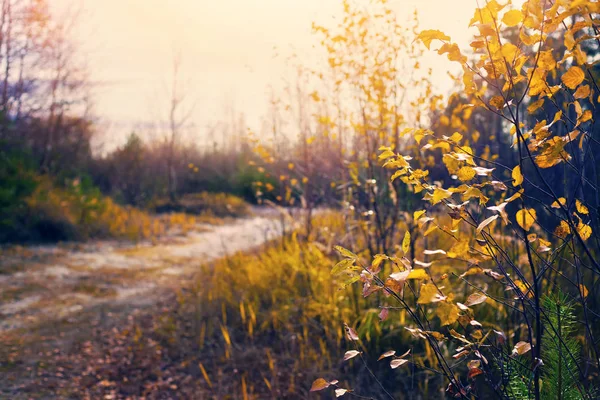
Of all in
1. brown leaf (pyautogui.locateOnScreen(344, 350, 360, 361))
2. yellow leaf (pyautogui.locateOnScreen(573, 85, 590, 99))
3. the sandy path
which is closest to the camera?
yellow leaf (pyautogui.locateOnScreen(573, 85, 590, 99))

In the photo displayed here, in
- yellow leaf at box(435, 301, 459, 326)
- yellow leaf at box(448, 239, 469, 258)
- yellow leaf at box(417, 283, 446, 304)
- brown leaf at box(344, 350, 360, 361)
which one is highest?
yellow leaf at box(448, 239, 469, 258)

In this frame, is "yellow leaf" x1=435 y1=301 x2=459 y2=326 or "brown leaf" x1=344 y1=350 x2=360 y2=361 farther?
"brown leaf" x1=344 y1=350 x2=360 y2=361

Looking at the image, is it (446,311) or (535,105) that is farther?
(535,105)

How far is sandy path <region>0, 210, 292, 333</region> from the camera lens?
5.20 metres

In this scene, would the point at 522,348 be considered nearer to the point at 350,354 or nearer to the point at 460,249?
the point at 460,249

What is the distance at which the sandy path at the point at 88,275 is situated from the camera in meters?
5.20

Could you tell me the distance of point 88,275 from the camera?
21.5 feet

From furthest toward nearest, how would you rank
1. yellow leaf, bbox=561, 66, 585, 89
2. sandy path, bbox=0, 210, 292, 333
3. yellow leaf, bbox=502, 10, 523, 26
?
1. sandy path, bbox=0, 210, 292, 333
2. yellow leaf, bbox=561, 66, 585, 89
3. yellow leaf, bbox=502, 10, 523, 26

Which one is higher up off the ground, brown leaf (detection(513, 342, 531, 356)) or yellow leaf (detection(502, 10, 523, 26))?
yellow leaf (detection(502, 10, 523, 26))

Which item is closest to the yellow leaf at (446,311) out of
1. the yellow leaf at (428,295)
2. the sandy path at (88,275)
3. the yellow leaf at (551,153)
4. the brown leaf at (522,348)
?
the yellow leaf at (428,295)

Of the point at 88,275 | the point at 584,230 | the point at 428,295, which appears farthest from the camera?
the point at 88,275

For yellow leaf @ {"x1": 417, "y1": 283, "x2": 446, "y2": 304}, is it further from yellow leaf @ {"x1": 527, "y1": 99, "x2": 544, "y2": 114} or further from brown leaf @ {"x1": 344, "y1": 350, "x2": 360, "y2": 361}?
yellow leaf @ {"x1": 527, "y1": 99, "x2": 544, "y2": 114}

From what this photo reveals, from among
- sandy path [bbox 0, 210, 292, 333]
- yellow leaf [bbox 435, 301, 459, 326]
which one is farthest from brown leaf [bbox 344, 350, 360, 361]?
sandy path [bbox 0, 210, 292, 333]

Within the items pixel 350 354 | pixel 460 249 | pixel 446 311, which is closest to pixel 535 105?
pixel 460 249
